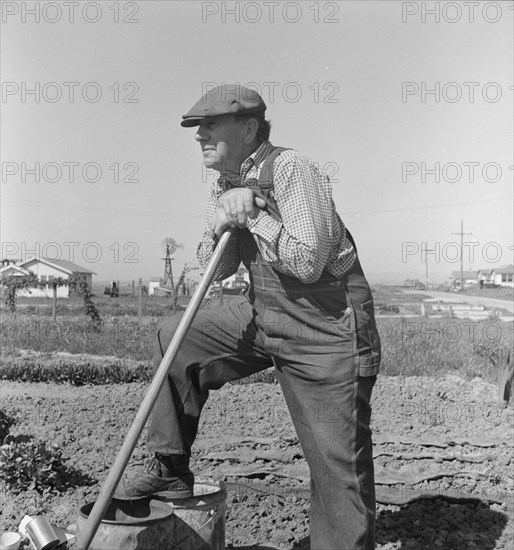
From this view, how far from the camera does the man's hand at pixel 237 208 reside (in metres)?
2.50

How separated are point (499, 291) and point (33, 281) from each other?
6606 millimetres

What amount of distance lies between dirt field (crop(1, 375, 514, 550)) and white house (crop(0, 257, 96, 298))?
4.20m

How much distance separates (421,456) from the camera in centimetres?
445

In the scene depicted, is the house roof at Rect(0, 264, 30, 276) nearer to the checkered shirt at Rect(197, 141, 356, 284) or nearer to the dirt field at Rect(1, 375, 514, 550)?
the dirt field at Rect(1, 375, 514, 550)

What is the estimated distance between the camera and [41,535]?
2.53 metres

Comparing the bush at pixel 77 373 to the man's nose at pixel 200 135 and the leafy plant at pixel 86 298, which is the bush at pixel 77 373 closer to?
the leafy plant at pixel 86 298

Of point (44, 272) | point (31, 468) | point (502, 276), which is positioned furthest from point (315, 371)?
point (502, 276)

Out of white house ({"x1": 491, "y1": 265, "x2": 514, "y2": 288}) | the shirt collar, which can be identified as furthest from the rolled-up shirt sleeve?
white house ({"x1": 491, "y1": 265, "x2": 514, "y2": 288})

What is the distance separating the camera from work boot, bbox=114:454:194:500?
271 cm

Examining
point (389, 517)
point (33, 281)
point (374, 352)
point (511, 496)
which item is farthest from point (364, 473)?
point (33, 281)

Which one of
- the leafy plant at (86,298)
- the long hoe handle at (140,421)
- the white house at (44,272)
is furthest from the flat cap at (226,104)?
the white house at (44,272)

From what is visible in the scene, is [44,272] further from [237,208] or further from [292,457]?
[237,208]

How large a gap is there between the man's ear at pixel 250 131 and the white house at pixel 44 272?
764 centimetres

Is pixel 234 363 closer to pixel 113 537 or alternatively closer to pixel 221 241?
pixel 221 241
